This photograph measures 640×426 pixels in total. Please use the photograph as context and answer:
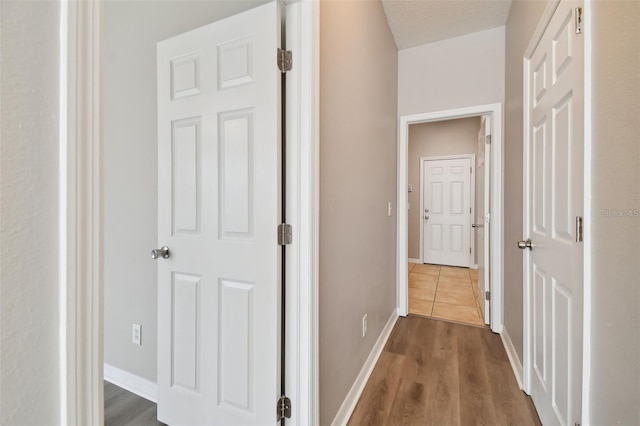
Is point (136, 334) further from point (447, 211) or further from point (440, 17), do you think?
point (447, 211)

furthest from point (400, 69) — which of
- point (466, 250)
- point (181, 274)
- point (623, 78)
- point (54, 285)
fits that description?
point (466, 250)

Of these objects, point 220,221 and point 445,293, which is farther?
point 445,293

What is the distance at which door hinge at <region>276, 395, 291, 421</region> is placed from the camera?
1.20 m

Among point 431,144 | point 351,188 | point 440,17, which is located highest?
point 440,17

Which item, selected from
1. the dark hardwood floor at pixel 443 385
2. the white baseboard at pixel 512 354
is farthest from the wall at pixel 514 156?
the dark hardwood floor at pixel 443 385

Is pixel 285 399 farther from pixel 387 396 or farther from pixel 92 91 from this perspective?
pixel 92 91

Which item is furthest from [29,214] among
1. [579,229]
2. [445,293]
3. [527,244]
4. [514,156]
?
[445,293]

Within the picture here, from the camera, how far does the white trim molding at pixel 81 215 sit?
426 millimetres

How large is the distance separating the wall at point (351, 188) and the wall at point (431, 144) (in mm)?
3118

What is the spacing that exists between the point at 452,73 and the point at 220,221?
102 inches

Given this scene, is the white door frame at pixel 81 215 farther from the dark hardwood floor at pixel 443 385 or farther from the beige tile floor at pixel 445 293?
the beige tile floor at pixel 445 293

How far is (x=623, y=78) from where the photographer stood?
30.6 inches

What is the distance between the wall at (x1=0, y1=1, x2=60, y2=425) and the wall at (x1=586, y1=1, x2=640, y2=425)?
1211mm

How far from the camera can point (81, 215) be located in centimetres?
45
